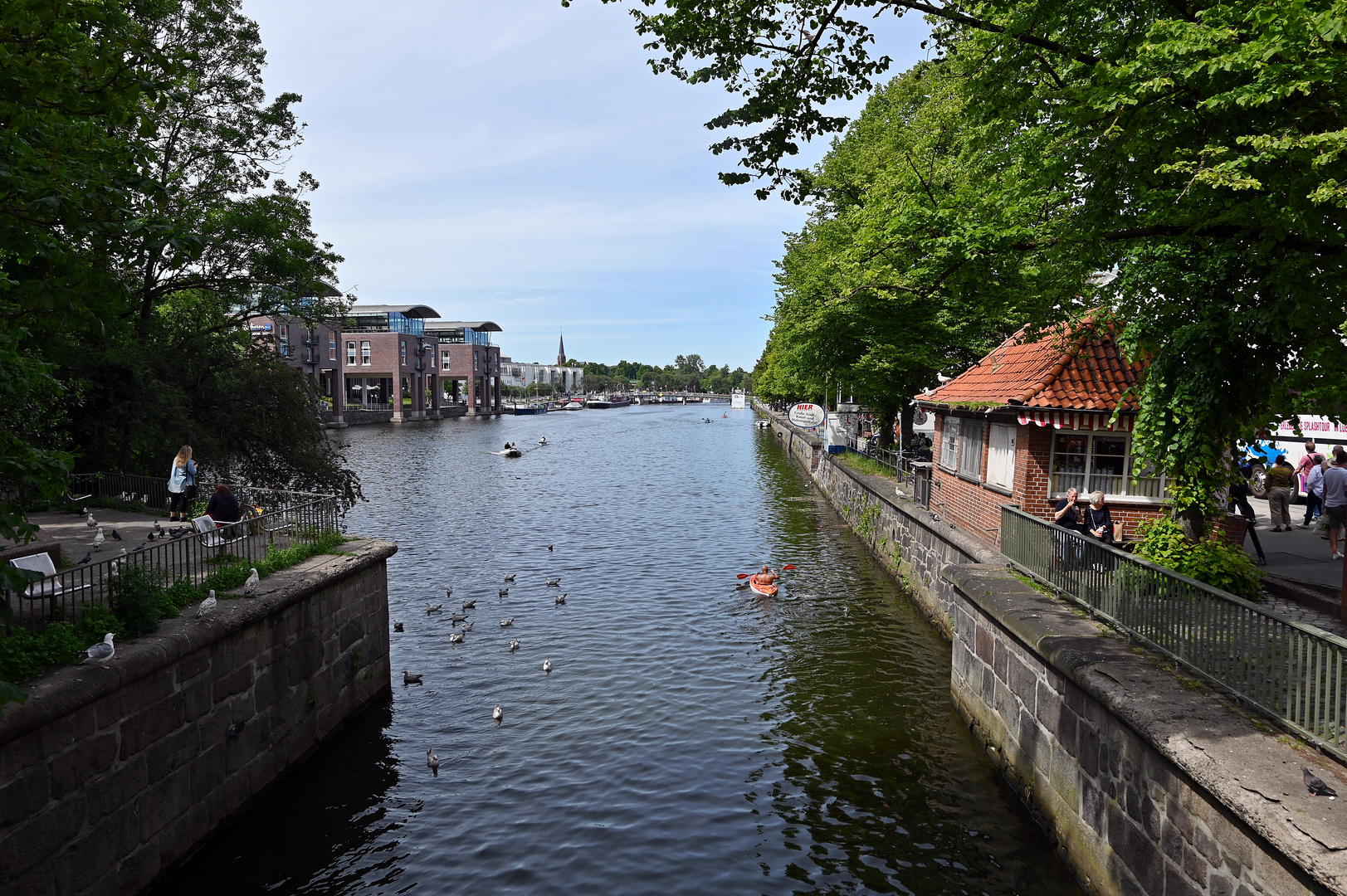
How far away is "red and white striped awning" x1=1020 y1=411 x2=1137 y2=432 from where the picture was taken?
14.6m

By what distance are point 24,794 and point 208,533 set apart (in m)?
4.78

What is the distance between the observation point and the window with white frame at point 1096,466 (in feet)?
49.7

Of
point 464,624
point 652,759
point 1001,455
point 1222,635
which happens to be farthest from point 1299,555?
point 464,624

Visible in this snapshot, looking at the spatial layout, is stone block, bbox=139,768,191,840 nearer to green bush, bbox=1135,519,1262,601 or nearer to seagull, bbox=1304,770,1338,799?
seagull, bbox=1304,770,1338,799

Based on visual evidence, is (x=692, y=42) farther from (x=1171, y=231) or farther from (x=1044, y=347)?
(x=1044, y=347)

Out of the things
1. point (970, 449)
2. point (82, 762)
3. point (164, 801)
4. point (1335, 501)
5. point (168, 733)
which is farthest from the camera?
point (970, 449)

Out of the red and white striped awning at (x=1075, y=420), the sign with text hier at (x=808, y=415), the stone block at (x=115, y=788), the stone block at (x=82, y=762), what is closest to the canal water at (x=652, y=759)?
the stone block at (x=115, y=788)

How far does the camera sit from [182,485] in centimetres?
1547

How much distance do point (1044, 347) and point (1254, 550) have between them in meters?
5.62

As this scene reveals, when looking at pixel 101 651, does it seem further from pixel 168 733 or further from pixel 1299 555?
pixel 1299 555

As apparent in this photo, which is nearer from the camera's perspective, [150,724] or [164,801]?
[150,724]

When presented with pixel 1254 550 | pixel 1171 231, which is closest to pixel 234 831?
pixel 1171 231

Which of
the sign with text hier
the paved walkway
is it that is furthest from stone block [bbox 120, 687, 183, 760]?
the sign with text hier

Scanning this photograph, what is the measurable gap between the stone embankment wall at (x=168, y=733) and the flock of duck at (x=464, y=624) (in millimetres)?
1891
